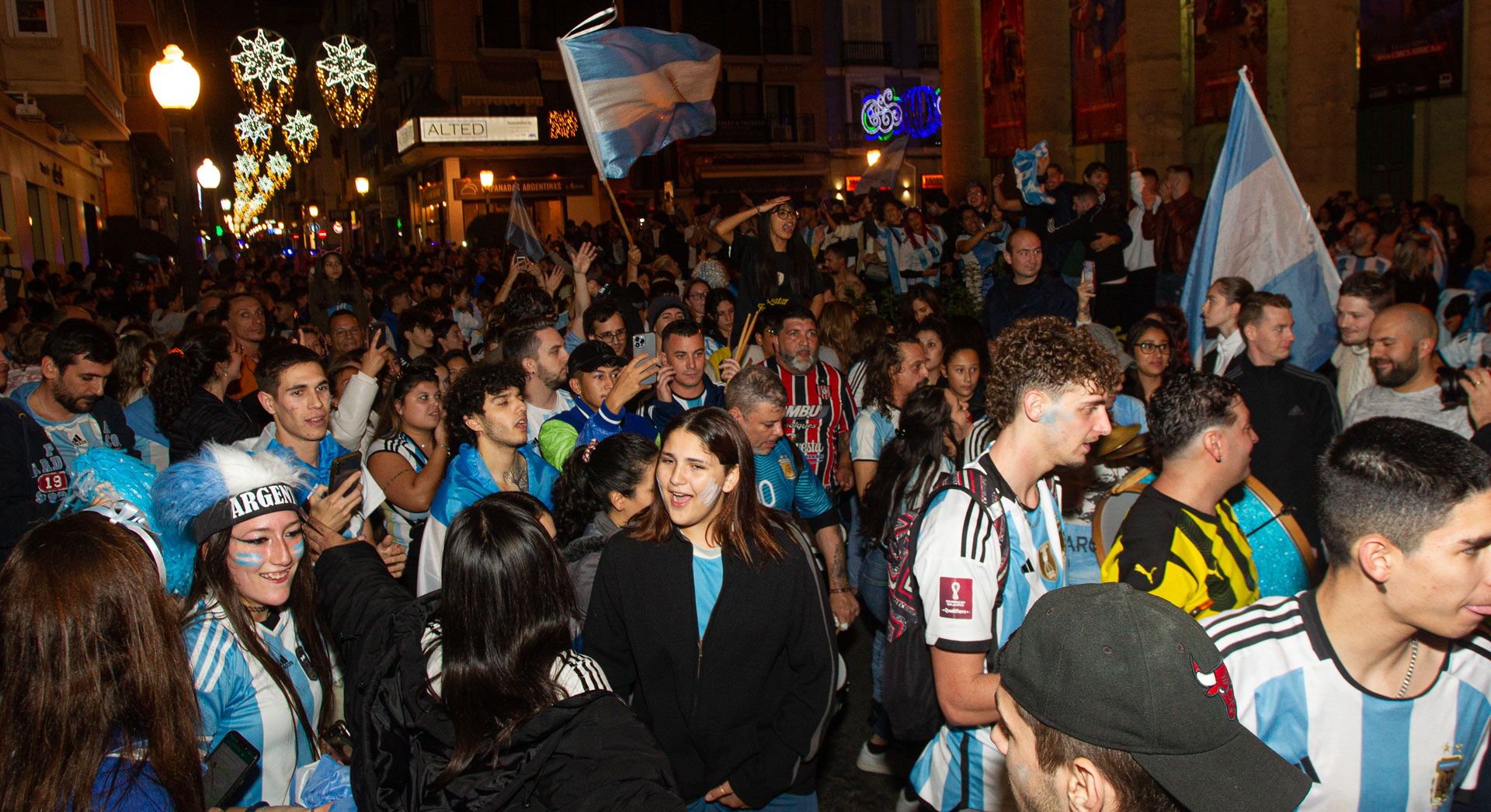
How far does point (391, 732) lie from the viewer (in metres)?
2.53

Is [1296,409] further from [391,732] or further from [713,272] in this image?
[713,272]

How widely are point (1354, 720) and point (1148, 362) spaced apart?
4.37 meters

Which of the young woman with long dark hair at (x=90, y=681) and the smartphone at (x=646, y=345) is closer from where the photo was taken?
the young woman with long dark hair at (x=90, y=681)

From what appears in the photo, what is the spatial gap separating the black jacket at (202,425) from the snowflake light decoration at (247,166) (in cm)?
4611

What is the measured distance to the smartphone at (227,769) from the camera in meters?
2.58

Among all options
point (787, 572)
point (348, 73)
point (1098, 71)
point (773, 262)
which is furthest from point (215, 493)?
point (348, 73)

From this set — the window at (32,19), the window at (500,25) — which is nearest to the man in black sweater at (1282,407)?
the window at (32,19)

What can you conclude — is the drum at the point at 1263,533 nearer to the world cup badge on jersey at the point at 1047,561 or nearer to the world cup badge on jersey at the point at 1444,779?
the world cup badge on jersey at the point at 1047,561

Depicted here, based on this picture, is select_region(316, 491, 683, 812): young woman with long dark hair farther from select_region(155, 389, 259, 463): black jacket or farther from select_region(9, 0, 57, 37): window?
select_region(9, 0, 57, 37): window

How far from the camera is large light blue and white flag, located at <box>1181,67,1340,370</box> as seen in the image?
21.0ft

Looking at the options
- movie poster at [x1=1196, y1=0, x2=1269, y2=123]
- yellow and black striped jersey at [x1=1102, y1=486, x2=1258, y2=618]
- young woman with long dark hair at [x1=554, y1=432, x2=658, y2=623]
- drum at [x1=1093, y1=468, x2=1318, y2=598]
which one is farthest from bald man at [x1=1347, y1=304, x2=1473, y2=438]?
movie poster at [x1=1196, y1=0, x2=1269, y2=123]

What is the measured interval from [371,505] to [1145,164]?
19251 millimetres

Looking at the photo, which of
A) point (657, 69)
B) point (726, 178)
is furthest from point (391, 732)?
point (726, 178)

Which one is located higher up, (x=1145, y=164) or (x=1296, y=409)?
(x=1145, y=164)
